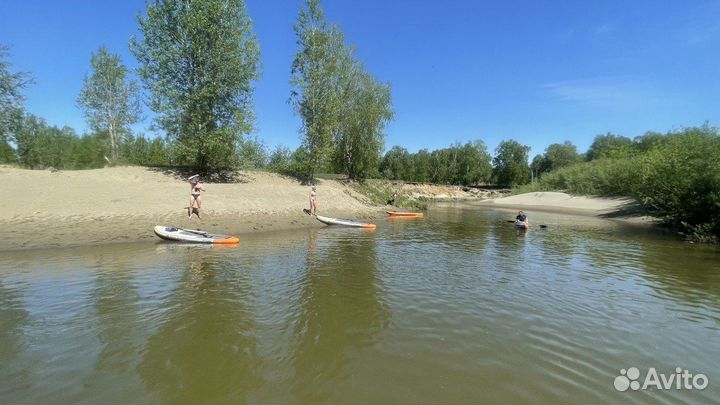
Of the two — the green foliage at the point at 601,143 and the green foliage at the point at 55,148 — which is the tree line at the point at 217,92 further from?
the green foliage at the point at 601,143

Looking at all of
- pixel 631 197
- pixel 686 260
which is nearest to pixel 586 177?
pixel 631 197

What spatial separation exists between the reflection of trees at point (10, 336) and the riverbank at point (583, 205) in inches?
1813

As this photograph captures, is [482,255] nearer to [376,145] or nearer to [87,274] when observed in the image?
[87,274]

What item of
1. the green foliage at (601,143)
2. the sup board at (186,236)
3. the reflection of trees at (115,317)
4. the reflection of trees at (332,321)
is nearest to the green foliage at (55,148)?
the sup board at (186,236)

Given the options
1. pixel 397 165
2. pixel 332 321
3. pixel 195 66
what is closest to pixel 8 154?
pixel 195 66

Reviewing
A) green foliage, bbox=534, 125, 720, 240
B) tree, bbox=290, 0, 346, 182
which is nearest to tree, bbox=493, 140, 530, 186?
green foliage, bbox=534, 125, 720, 240

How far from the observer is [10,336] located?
24.0 feet

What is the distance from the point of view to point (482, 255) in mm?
17688

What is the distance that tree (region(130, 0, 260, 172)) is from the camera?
100 feet

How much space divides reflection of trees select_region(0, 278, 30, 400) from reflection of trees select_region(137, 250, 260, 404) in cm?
182

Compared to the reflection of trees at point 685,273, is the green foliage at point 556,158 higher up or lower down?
higher up

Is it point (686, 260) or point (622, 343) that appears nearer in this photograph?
point (622, 343)

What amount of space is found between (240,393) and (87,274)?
31.9 feet

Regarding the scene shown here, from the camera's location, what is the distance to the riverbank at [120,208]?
665 inches
